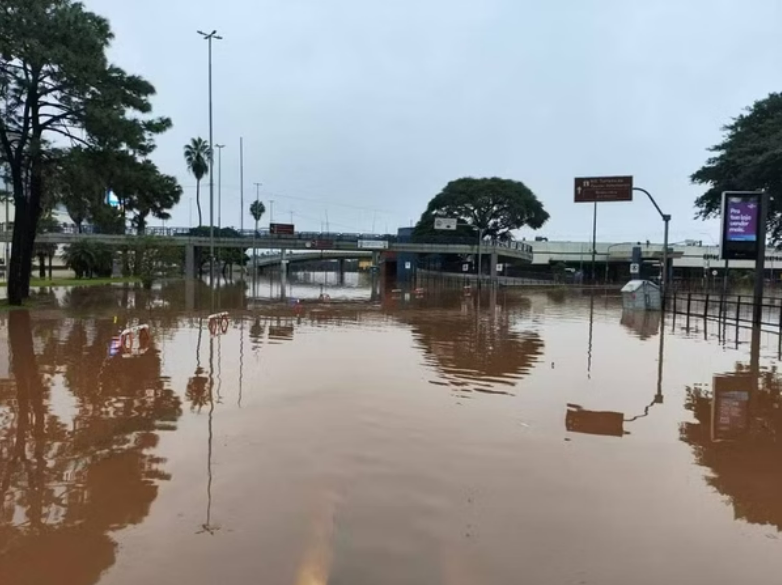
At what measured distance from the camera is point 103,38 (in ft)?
89.1

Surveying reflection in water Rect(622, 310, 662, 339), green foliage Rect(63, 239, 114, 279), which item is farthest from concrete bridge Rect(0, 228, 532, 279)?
reflection in water Rect(622, 310, 662, 339)

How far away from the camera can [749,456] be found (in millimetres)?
7617

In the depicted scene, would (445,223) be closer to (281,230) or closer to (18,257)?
(281,230)

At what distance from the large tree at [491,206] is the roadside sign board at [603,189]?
48.7 m

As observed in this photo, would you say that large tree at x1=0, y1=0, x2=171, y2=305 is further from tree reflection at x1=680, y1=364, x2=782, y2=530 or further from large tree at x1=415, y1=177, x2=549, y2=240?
large tree at x1=415, y1=177, x2=549, y2=240

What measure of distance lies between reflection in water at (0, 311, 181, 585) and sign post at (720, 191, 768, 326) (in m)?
22.8

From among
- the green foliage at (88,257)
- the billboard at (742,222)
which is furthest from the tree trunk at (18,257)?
the green foliage at (88,257)

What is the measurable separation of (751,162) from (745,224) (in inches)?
732

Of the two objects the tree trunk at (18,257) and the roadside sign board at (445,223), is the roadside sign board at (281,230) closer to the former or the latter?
the roadside sign board at (445,223)

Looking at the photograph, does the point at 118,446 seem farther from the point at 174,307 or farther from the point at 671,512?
the point at 174,307

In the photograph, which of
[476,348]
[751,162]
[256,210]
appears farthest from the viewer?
[256,210]

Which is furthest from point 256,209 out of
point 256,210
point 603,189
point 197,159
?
point 603,189

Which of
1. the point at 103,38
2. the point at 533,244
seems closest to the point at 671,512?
the point at 103,38

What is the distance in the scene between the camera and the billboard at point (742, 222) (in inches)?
1030
